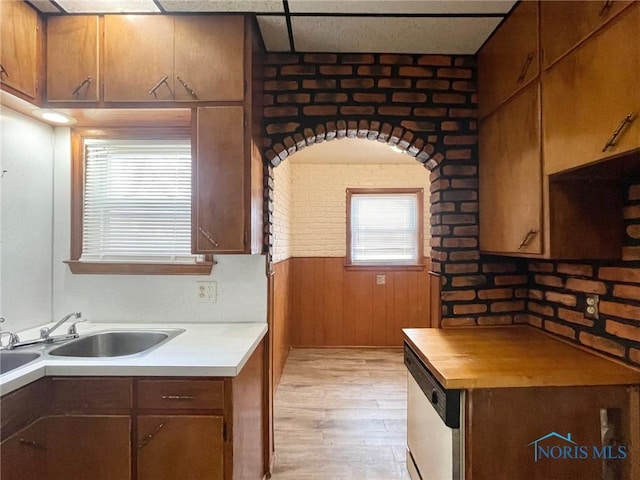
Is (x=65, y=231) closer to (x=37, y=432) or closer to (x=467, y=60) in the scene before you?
(x=37, y=432)

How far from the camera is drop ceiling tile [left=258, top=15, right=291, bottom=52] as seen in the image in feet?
5.70

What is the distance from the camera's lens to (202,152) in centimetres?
172

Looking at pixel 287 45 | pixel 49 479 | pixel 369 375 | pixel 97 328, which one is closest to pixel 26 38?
pixel 287 45

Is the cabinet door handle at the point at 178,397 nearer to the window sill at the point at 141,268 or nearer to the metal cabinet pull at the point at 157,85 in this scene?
the window sill at the point at 141,268

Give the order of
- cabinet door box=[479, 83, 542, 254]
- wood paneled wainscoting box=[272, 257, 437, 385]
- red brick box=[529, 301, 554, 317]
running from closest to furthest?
cabinet door box=[479, 83, 542, 254], red brick box=[529, 301, 554, 317], wood paneled wainscoting box=[272, 257, 437, 385]

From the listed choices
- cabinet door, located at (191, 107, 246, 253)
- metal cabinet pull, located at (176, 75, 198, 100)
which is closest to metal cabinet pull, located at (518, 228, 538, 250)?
cabinet door, located at (191, 107, 246, 253)

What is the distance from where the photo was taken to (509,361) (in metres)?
1.42

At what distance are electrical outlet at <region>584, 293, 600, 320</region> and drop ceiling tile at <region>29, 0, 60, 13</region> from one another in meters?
2.89

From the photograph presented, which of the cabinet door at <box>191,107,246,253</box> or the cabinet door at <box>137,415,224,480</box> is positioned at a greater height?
the cabinet door at <box>191,107,246,253</box>

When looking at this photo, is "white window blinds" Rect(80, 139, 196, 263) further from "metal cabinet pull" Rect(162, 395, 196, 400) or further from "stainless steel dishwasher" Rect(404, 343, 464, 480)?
→ "stainless steel dishwasher" Rect(404, 343, 464, 480)

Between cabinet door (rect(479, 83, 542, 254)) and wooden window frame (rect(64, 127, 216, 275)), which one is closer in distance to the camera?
cabinet door (rect(479, 83, 542, 254))

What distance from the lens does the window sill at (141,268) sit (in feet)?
6.66

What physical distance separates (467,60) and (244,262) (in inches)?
70.0

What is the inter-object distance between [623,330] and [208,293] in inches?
78.8
